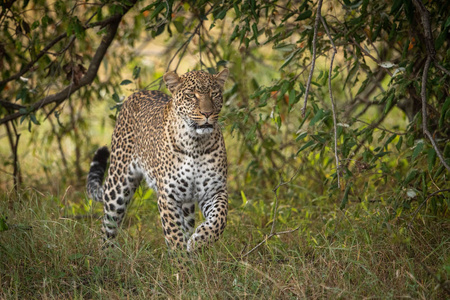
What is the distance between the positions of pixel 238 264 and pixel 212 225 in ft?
1.68

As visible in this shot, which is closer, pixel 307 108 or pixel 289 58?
pixel 289 58

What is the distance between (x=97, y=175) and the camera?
5957 millimetres

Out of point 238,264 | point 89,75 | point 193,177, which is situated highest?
point 89,75

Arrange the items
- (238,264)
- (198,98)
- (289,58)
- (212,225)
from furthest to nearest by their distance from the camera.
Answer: (198,98) → (212,225) → (289,58) → (238,264)

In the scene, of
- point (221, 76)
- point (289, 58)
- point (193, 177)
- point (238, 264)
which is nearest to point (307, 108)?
point (221, 76)

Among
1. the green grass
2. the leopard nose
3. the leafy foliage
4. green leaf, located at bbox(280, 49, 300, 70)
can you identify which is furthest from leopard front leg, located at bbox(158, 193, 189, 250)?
green leaf, located at bbox(280, 49, 300, 70)

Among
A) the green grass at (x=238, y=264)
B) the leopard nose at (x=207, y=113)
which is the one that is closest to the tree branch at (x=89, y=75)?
the green grass at (x=238, y=264)

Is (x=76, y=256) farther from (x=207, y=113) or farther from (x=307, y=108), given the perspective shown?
(x=307, y=108)

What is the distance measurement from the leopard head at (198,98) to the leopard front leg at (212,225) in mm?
573

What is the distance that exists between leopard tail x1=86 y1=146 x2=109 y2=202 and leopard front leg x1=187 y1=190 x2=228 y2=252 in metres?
1.40

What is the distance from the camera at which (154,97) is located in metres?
5.99

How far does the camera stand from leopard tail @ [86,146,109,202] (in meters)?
5.75

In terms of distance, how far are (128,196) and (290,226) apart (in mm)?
1547

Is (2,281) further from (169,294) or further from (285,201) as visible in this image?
(285,201)
